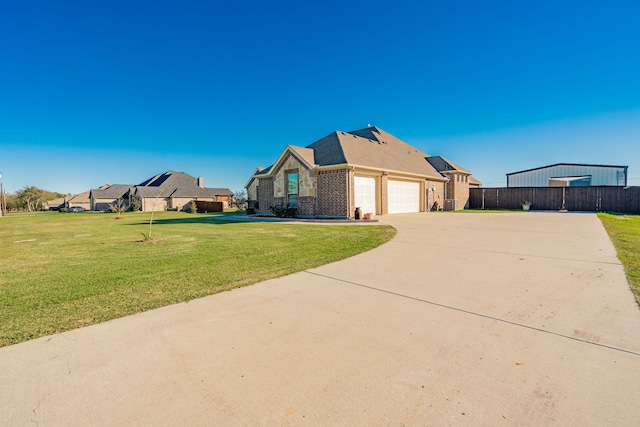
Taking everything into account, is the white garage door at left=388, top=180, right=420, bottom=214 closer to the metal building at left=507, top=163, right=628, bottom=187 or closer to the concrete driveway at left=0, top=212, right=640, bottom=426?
the concrete driveway at left=0, top=212, right=640, bottom=426

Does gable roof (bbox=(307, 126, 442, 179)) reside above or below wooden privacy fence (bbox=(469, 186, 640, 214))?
above

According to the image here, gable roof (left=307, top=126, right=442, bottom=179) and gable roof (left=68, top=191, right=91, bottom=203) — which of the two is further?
gable roof (left=68, top=191, right=91, bottom=203)

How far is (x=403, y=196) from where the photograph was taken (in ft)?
74.7

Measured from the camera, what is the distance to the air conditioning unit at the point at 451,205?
90.0ft

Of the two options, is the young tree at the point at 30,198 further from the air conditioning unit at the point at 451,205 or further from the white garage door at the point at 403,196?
the air conditioning unit at the point at 451,205

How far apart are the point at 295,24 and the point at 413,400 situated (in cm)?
1858

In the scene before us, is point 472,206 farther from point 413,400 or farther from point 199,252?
point 413,400

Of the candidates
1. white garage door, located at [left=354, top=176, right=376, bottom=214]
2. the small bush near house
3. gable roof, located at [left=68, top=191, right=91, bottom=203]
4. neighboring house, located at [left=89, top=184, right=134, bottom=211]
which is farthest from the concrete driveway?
gable roof, located at [left=68, top=191, right=91, bottom=203]

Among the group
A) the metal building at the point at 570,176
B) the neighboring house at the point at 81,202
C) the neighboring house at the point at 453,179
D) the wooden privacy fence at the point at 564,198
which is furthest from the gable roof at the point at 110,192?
the metal building at the point at 570,176

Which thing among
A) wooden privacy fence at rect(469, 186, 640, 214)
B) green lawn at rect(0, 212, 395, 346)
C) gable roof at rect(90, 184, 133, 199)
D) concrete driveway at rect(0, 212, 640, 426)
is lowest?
concrete driveway at rect(0, 212, 640, 426)

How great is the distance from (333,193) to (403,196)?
7595 millimetres

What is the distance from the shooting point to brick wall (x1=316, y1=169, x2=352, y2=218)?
57.1ft

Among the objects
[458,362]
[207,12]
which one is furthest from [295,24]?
[458,362]

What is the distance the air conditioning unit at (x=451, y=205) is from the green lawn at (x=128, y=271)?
20009 millimetres
